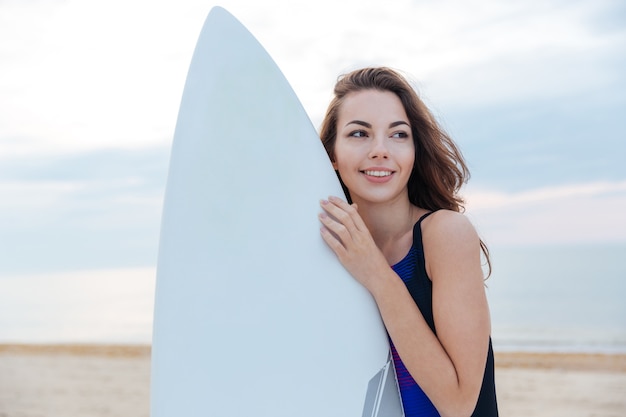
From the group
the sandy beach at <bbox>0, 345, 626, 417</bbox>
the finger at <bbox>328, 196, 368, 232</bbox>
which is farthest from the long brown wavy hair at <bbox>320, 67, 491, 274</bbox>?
the sandy beach at <bbox>0, 345, 626, 417</bbox>

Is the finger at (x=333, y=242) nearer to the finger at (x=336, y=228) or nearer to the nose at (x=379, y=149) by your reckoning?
the finger at (x=336, y=228)

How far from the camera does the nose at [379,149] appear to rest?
66.8 inches

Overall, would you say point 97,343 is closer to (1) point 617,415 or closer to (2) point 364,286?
(1) point 617,415

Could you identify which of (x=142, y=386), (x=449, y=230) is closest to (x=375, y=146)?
(x=449, y=230)

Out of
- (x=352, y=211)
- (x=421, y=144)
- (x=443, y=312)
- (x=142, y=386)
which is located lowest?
(x=142, y=386)

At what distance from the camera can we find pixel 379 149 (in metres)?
1.70

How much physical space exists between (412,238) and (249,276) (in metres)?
0.43

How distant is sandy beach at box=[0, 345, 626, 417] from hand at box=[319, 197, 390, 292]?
195 inches

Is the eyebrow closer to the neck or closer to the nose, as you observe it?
the nose

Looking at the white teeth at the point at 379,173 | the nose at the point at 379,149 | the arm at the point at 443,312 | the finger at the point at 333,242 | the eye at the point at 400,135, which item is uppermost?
the eye at the point at 400,135

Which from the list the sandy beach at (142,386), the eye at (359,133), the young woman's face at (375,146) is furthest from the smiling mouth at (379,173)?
the sandy beach at (142,386)

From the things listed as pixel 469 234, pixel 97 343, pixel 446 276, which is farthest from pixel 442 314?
pixel 97 343

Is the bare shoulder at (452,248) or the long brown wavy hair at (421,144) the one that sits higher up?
the long brown wavy hair at (421,144)

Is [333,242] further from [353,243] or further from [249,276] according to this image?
[249,276]
